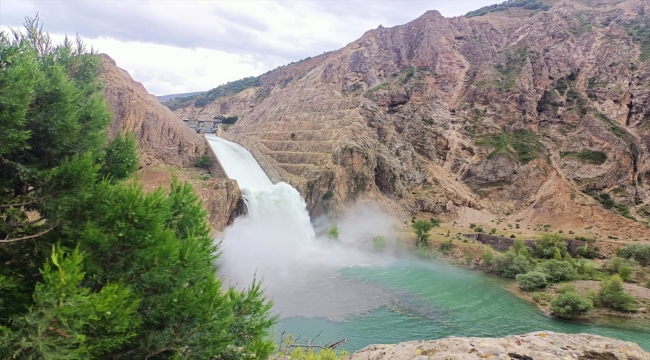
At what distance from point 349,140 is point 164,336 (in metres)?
57.1

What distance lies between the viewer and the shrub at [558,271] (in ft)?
133

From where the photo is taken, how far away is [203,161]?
51562mm

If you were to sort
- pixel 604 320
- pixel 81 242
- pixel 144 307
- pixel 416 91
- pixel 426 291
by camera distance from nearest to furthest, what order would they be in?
pixel 81 242, pixel 144 307, pixel 604 320, pixel 426 291, pixel 416 91

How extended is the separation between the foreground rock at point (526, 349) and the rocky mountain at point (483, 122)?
146 feet

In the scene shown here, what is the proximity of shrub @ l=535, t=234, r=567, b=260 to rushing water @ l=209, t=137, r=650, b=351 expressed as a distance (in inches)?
406

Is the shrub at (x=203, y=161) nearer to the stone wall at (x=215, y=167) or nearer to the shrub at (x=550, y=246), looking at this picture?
the stone wall at (x=215, y=167)

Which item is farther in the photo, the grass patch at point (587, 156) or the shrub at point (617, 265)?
the grass patch at point (587, 156)

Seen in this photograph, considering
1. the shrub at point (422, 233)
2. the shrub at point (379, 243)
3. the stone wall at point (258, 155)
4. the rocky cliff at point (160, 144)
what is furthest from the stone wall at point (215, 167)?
the shrub at point (422, 233)

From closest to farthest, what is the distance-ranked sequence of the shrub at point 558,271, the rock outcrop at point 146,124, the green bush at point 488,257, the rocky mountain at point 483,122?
the shrub at point 558,271 < the green bush at point 488,257 < the rock outcrop at point 146,124 < the rocky mountain at point 483,122

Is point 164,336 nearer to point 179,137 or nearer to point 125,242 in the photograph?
point 125,242

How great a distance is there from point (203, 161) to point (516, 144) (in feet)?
187

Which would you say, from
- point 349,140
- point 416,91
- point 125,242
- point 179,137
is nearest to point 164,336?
point 125,242

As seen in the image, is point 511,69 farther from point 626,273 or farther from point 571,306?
point 571,306

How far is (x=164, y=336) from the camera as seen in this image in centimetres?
703
